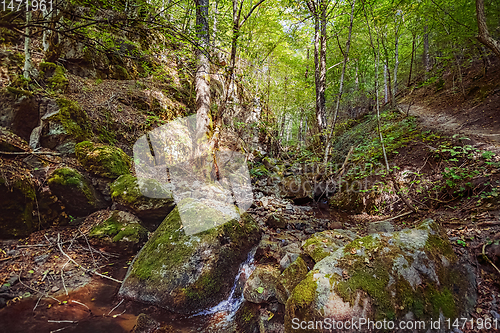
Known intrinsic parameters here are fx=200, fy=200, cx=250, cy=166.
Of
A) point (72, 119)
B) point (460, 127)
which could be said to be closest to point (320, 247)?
point (72, 119)

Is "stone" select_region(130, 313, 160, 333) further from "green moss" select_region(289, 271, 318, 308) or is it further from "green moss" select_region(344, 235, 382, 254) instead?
"green moss" select_region(344, 235, 382, 254)

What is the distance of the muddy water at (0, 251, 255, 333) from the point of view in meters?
2.65

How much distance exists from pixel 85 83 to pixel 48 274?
23.3 feet

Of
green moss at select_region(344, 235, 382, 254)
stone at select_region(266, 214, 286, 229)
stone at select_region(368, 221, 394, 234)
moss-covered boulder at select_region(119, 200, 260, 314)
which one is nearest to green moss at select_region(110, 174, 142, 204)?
moss-covered boulder at select_region(119, 200, 260, 314)

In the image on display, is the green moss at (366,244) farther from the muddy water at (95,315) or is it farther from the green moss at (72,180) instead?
the green moss at (72,180)

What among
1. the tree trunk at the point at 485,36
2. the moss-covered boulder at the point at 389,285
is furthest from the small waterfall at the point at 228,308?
the tree trunk at the point at 485,36

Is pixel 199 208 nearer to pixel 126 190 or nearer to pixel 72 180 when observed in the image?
pixel 126 190

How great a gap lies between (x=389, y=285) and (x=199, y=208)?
3.51m

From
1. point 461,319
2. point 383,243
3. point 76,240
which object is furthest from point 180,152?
point 461,319

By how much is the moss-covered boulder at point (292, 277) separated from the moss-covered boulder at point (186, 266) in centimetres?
112

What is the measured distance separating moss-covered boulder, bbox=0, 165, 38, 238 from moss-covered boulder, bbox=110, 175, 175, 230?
1.41 metres

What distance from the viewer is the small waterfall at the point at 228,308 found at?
3021mm

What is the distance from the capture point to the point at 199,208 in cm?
445

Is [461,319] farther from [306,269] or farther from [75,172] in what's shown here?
[75,172]
